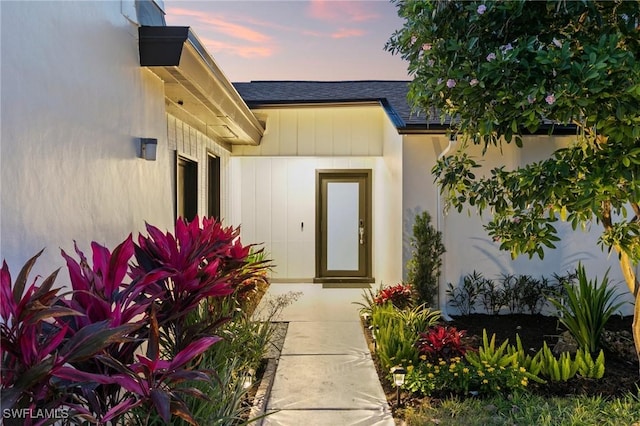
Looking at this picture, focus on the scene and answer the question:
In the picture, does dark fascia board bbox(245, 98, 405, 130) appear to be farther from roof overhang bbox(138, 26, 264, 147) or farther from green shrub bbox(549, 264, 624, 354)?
green shrub bbox(549, 264, 624, 354)

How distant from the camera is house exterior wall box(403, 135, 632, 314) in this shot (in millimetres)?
6234

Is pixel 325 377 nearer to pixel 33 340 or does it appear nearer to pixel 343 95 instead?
pixel 33 340

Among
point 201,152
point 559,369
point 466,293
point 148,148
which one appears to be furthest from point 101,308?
point 466,293

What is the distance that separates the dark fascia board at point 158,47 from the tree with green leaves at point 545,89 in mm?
2025

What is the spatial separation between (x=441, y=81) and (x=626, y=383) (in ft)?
10.2

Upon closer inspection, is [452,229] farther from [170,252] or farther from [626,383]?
[170,252]

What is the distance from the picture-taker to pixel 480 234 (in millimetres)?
6297

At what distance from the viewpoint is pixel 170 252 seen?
2.78m

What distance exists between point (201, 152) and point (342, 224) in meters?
3.84

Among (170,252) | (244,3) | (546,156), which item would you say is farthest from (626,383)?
(244,3)

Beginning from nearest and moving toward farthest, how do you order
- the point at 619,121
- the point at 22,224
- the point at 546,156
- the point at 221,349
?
the point at 22,224, the point at 619,121, the point at 221,349, the point at 546,156

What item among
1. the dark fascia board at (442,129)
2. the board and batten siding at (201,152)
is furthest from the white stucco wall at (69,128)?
the dark fascia board at (442,129)

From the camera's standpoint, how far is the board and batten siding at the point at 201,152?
18.3 ft

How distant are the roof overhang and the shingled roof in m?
1.73
